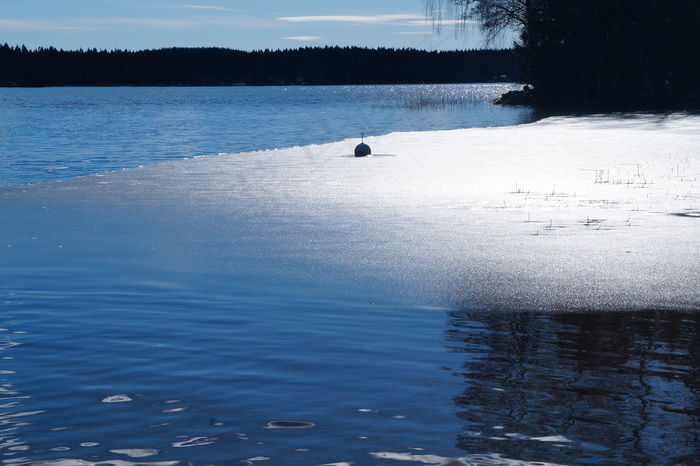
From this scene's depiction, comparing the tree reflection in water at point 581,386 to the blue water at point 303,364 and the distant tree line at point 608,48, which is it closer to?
the blue water at point 303,364

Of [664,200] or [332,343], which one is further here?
[664,200]

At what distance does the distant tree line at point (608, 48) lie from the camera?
48469 millimetres

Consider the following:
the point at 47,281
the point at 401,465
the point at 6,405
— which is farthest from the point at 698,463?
the point at 47,281

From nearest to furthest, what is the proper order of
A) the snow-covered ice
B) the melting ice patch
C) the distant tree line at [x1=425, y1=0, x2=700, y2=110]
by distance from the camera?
the melting ice patch < the snow-covered ice < the distant tree line at [x1=425, y1=0, x2=700, y2=110]

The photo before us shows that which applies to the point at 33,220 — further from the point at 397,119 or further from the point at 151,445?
the point at 397,119

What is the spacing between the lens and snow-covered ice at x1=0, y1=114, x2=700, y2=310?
8.15 metres

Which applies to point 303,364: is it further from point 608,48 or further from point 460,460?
point 608,48

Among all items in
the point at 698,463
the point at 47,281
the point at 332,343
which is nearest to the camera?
the point at 698,463

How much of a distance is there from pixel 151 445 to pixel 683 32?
49791 millimetres

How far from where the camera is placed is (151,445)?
169 inches

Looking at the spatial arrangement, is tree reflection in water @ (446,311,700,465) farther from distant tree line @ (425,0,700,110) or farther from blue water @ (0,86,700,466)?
distant tree line @ (425,0,700,110)

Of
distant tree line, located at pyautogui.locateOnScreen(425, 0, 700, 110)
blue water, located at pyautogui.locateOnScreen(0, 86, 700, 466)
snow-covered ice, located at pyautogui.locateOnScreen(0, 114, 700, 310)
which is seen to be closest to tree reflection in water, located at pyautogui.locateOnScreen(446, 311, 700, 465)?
blue water, located at pyautogui.locateOnScreen(0, 86, 700, 466)

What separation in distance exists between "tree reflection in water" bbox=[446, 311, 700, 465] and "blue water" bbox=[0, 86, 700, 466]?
17 millimetres

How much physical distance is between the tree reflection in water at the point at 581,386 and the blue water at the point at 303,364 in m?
0.02
